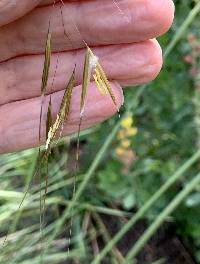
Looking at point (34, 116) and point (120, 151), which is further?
point (120, 151)

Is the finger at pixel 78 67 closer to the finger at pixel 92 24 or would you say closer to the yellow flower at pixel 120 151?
the finger at pixel 92 24

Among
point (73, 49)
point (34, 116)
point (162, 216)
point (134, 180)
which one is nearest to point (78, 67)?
point (73, 49)

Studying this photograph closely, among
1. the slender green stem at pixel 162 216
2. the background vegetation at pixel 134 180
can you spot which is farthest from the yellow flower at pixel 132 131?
the slender green stem at pixel 162 216

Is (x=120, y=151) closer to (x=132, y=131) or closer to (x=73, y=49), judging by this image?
(x=132, y=131)

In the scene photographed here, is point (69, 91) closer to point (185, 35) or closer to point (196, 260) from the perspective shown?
point (185, 35)

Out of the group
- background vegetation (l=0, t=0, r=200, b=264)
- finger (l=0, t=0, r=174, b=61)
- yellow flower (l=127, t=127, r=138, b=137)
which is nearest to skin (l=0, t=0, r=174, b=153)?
finger (l=0, t=0, r=174, b=61)

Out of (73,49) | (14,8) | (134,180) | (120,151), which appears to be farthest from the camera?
(120,151)

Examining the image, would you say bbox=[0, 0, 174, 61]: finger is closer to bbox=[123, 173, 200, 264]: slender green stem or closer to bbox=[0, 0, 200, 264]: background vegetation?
bbox=[123, 173, 200, 264]: slender green stem

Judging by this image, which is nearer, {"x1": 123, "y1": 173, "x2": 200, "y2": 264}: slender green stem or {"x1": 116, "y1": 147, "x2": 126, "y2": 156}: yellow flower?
{"x1": 123, "y1": 173, "x2": 200, "y2": 264}: slender green stem
